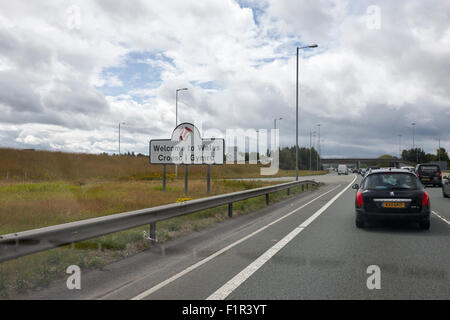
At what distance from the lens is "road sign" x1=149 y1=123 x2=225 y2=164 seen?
2061 centimetres

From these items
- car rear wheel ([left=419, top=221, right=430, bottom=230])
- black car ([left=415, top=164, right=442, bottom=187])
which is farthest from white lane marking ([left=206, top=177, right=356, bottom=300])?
black car ([left=415, top=164, right=442, bottom=187])

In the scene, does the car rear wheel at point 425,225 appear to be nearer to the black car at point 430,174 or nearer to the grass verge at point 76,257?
the grass verge at point 76,257

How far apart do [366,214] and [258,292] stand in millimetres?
5805

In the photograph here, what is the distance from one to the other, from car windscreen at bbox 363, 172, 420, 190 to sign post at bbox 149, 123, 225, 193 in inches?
431

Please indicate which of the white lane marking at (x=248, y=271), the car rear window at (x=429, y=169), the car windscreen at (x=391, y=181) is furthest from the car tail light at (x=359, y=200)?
the car rear window at (x=429, y=169)

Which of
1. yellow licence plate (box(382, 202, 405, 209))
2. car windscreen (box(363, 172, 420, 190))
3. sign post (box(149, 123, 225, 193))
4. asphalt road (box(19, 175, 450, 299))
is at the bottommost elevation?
asphalt road (box(19, 175, 450, 299))

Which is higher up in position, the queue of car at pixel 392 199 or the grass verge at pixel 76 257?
the queue of car at pixel 392 199

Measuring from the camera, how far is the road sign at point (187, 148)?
2061 centimetres

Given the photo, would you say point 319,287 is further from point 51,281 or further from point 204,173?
point 204,173

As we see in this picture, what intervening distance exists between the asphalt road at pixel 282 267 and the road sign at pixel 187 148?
10610 mm

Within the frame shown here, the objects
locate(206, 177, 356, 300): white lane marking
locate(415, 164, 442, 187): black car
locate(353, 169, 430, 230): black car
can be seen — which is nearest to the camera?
locate(206, 177, 356, 300): white lane marking

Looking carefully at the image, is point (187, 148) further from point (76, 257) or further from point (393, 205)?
point (76, 257)

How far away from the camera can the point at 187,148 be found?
20734mm

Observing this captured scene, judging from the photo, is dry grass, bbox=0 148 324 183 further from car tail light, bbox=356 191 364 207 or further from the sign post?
car tail light, bbox=356 191 364 207
